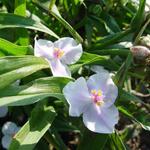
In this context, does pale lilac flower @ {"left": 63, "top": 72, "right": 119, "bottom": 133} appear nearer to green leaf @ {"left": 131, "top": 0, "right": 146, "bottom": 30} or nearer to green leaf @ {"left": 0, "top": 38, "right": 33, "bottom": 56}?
green leaf @ {"left": 0, "top": 38, "right": 33, "bottom": 56}

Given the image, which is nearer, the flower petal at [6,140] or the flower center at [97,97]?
the flower center at [97,97]

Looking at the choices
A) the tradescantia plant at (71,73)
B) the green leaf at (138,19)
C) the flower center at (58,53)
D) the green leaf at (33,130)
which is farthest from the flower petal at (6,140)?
the green leaf at (138,19)

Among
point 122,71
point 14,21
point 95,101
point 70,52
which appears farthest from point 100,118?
point 14,21

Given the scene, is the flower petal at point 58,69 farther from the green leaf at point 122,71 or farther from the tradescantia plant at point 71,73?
the green leaf at point 122,71

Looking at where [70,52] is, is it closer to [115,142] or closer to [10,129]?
[115,142]

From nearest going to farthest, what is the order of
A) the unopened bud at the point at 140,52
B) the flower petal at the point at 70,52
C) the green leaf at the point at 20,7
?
the unopened bud at the point at 140,52, the flower petal at the point at 70,52, the green leaf at the point at 20,7

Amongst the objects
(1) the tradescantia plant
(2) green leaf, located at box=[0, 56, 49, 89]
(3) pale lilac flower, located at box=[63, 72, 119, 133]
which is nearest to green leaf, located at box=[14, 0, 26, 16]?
(1) the tradescantia plant
